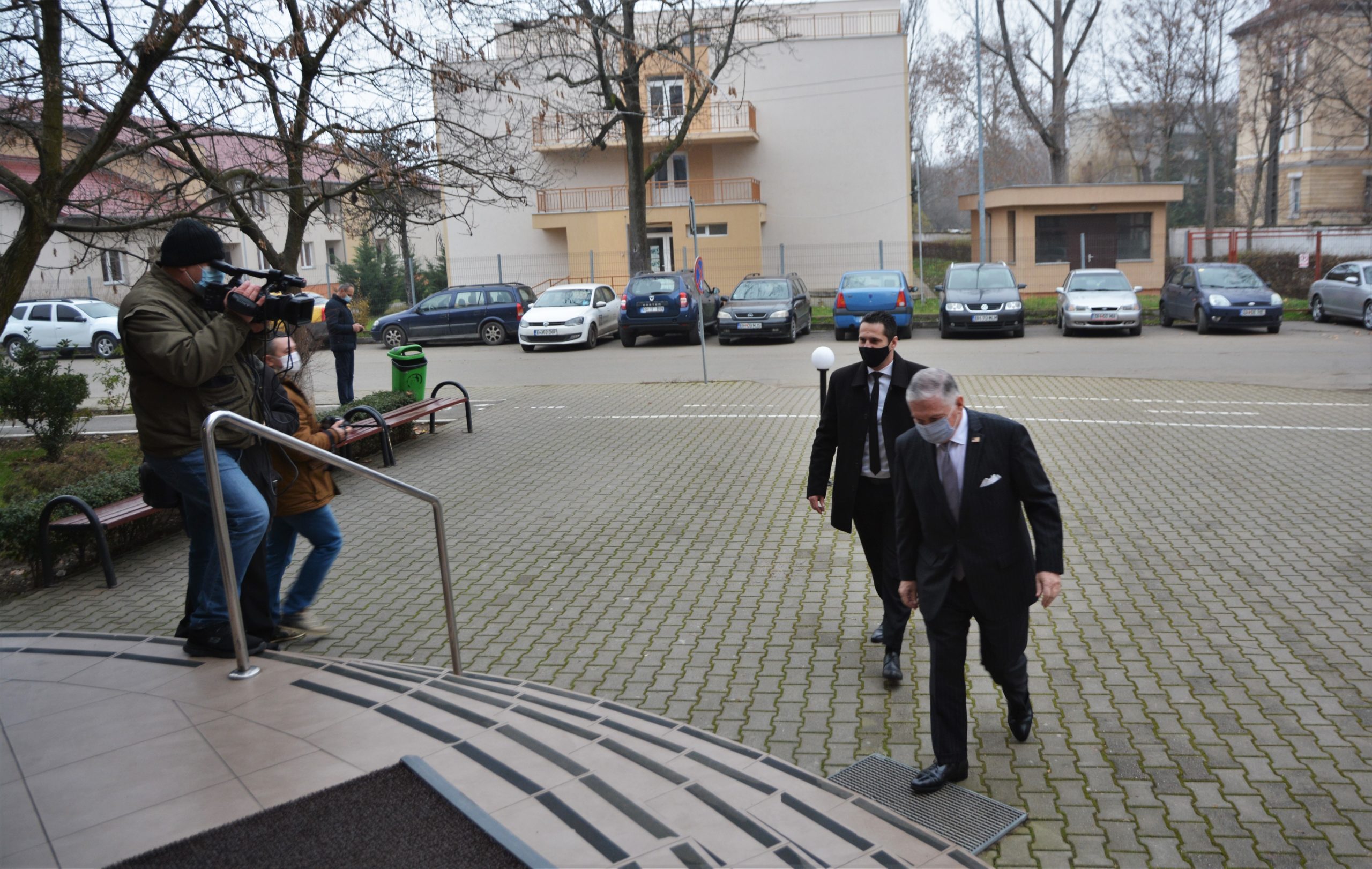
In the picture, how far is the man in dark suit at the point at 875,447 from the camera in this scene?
5348 millimetres

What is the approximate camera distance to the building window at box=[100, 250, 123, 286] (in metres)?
10.4

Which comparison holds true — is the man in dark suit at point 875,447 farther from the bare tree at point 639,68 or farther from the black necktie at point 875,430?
the bare tree at point 639,68

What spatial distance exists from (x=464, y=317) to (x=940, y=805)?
24.4m

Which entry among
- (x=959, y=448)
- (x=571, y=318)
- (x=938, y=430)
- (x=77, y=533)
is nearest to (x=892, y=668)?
(x=959, y=448)

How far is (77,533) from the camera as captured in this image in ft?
25.1

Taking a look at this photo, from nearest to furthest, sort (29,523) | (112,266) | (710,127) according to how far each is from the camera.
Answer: (29,523) < (112,266) < (710,127)

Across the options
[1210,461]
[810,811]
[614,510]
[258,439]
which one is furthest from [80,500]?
[1210,461]

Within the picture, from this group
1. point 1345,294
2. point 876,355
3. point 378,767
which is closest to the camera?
point 378,767

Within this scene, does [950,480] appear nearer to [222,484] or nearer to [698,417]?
[222,484]

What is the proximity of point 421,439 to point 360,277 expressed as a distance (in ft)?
90.7

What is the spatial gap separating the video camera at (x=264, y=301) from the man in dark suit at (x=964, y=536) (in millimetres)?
2664

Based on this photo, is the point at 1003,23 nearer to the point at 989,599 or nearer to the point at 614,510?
the point at 614,510

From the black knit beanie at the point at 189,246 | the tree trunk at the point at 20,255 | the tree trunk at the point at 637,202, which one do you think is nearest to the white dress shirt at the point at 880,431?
the black knit beanie at the point at 189,246

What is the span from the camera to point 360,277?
127 feet
